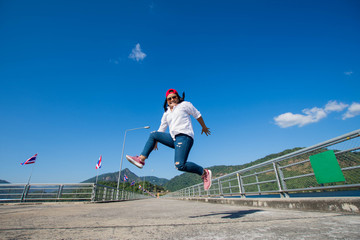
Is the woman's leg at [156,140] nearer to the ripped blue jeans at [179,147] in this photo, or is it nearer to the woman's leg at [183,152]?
the ripped blue jeans at [179,147]

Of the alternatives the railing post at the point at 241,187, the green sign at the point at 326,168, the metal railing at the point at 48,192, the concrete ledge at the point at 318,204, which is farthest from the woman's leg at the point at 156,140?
the metal railing at the point at 48,192

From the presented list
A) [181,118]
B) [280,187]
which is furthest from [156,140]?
[280,187]

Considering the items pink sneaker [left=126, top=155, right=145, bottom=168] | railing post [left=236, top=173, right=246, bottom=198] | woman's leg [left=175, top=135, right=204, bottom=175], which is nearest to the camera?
woman's leg [left=175, top=135, right=204, bottom=175]

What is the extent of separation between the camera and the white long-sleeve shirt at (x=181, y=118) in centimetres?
237

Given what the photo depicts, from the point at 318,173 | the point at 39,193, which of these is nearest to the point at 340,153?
the point at 318,173

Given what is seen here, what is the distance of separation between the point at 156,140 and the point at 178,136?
0.40 metres

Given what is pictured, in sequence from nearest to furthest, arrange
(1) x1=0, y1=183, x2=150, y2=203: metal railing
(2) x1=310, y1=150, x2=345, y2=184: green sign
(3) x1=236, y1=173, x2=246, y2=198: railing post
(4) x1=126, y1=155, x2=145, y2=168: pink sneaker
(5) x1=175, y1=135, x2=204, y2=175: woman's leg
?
(5) x1=175, y1=135, x2=204, y2=175: woman's leg
(4) x1=126, y1=155, x2=145, y2=168: pink sneaker
(2) x1=310, y1=150, x2=345, y2=184: green sign
(3) x1=236, y1=173, x2=246, y2=198: railing post
(1) x1=0, y1=183, x2=150, y2=203: metal railing

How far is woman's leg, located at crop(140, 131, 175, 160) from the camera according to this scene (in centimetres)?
243

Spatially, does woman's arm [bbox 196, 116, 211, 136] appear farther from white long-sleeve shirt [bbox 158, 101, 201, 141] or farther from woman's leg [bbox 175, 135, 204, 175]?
woman's leg [bbox 175, 135, 204, 175]

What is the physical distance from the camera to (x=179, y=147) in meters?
2.24

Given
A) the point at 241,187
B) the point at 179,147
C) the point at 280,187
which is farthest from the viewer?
the point at 241,187

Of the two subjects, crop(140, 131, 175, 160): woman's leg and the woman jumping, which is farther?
crop(140, 131, 175, 160): woman's leg

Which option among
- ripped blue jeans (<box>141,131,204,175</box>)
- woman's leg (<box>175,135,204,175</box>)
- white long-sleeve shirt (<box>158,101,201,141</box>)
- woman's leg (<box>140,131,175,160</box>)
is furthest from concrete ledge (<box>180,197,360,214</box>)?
woman's leg (<box>140,131,175,160</box>)

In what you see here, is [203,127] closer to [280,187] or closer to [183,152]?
[183,152]
